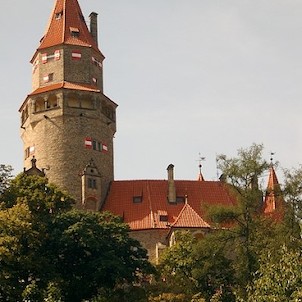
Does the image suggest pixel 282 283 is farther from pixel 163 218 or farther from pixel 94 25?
pixel 94 25

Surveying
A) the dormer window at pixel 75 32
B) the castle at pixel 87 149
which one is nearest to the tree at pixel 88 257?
the castle at pixel 87 149

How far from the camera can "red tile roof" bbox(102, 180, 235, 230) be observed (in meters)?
63.4

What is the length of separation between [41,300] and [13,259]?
2.64 metres

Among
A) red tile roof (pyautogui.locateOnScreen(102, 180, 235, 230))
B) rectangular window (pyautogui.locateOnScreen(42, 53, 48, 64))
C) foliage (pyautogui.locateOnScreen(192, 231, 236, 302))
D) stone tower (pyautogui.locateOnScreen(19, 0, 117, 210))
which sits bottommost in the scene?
foliage (pyautogui.locateOnScreen(192, 231, 236, 302))

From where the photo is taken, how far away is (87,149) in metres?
64.1

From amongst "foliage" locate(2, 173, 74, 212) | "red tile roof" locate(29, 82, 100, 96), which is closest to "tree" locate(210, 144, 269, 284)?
"foliage" locate(2, 173, 74, 212)

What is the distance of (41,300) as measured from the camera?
44000 mm

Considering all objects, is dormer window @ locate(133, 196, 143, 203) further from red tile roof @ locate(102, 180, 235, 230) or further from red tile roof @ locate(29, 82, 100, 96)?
red tile roof @ locate(29, 82, 100, 96)

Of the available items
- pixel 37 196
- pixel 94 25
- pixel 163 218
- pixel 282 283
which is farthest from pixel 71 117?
pixel 282 283

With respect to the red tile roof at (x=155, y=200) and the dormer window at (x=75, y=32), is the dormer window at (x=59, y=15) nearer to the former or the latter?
the dormer window at (x=75, y=32)

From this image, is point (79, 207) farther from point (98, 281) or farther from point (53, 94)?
point (98, 281)

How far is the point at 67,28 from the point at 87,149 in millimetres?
10420

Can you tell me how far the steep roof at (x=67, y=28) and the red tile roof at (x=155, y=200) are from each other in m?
11.1

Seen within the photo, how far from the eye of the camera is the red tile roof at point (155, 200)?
63.4 meters
